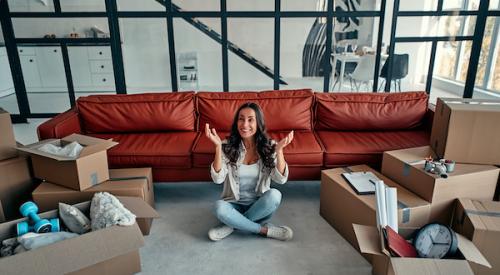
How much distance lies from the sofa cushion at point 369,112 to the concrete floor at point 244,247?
2.31ft

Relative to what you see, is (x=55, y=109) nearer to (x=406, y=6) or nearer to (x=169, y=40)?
(x=169, y=40)

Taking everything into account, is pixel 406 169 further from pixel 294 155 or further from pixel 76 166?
pixel 76 166

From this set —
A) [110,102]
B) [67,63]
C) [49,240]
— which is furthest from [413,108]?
[67,63]

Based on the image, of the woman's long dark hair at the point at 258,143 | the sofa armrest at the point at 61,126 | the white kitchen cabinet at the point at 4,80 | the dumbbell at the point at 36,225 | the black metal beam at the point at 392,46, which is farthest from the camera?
the white kitchen cabinet at the point at 4,80

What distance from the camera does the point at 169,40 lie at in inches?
159

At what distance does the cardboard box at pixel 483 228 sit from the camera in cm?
173

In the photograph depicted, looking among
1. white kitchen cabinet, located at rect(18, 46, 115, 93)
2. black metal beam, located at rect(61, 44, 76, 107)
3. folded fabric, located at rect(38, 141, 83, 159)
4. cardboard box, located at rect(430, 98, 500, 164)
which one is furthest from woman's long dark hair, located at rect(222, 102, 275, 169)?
black metal beam, located at rect(61, 44, 76, 107)

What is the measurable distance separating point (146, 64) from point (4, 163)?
2.47 meters

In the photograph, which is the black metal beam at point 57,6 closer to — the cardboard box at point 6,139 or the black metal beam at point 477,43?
the cardboard box at point 6,139

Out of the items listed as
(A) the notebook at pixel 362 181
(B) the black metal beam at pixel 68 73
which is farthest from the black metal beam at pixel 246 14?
(A) the notebook at pixel 362 181

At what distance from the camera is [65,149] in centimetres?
224

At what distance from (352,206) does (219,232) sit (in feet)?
2.67

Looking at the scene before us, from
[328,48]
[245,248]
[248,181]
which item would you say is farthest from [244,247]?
[328,48]

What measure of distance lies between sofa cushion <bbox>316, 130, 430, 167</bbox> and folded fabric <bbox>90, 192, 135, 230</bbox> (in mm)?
1424
